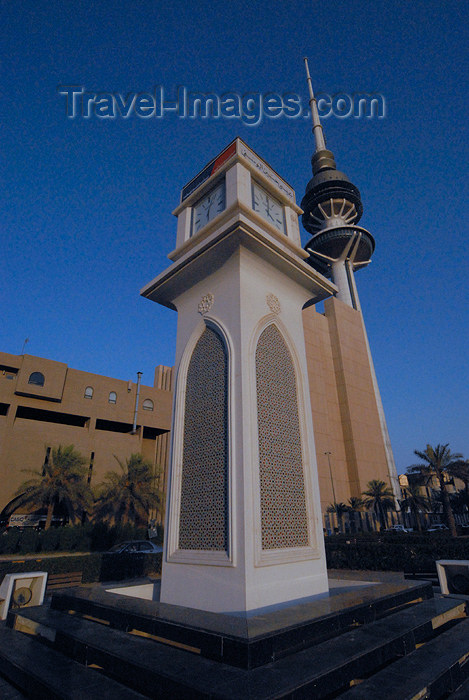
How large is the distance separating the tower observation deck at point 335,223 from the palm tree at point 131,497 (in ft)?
112

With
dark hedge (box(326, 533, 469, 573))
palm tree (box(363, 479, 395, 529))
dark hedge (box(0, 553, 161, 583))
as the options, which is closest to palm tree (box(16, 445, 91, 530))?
dark hedge (box(0, 553, 161, 583))

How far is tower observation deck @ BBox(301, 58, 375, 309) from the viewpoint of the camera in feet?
168

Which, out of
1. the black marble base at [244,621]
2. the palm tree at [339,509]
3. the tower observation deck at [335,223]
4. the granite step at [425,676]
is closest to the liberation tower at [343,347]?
the tower observation deck at [335,223]

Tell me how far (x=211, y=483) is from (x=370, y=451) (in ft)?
123

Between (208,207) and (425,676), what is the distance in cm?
694

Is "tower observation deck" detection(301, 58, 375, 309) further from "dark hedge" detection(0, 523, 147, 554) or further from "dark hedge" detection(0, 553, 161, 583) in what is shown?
"dark hedge" detection(0, 553, 161, 583)

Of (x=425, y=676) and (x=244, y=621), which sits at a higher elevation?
(x=244, y=621)

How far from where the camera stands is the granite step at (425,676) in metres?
2.62

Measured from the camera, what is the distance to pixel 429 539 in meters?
14.6

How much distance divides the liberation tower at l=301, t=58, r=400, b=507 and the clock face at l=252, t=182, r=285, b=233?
2511 centimetres

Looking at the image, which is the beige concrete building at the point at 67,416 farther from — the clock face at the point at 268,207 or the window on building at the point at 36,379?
the clock face at the point at 268,207

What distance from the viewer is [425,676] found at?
2.93 metres

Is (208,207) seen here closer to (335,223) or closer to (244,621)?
(244,621)

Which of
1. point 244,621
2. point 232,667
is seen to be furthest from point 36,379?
point 232,667
